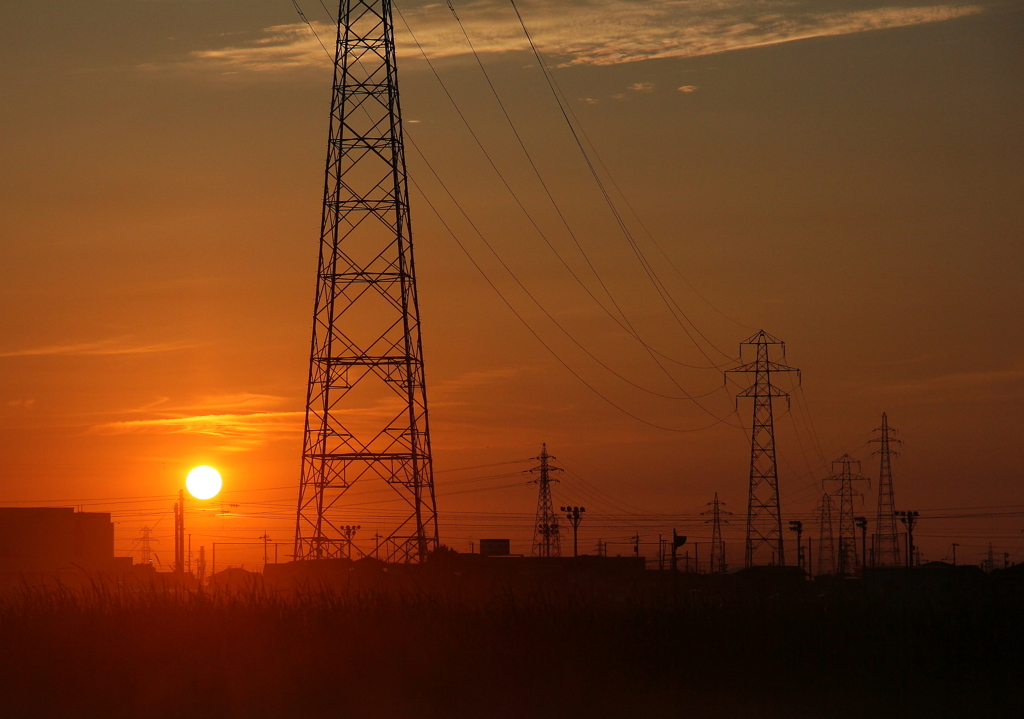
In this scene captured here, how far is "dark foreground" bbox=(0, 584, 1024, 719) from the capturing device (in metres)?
25.5

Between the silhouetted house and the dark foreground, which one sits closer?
the dark foreground

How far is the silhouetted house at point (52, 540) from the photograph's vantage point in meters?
89.4

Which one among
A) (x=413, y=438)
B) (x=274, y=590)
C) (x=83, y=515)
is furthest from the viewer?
(x=83, y=515)

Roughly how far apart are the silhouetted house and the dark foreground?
206ft

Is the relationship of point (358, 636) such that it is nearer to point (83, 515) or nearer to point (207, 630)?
point (207, 630)

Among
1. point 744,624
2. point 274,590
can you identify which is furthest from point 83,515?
point 744,624

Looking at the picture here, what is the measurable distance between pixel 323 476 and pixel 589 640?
14757 millimetres

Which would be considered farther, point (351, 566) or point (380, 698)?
point (351, 566)

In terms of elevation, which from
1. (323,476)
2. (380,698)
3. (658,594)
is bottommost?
(380,698)

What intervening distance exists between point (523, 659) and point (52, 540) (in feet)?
250

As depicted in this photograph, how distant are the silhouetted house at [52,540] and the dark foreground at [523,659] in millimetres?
62874

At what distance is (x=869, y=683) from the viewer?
1019 inches

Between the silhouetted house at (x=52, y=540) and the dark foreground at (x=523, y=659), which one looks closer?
the dark foreground at (x=523, y=659)

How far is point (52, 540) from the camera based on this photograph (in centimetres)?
9369
